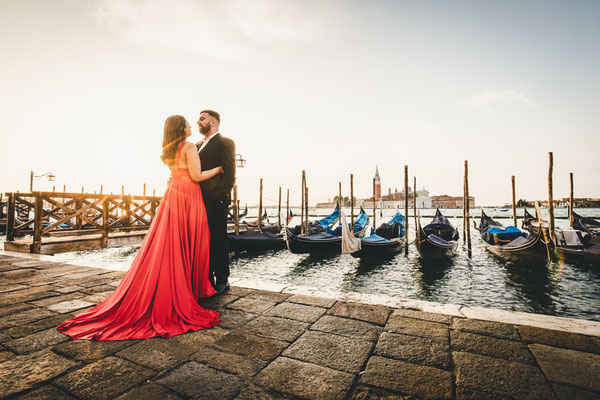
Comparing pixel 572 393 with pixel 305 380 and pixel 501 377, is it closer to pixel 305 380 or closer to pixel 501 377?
pixel 501 377

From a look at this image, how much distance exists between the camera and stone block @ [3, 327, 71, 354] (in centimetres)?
135

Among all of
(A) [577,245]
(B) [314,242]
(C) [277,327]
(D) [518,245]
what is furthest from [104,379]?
(A) [577,245]

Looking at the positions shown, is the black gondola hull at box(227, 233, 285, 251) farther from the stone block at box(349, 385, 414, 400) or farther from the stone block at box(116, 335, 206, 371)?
the stone block at box(349, 385, 414, 400)

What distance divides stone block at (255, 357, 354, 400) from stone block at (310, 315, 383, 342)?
15.6 inches

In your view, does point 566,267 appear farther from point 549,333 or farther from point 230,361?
point 230,361

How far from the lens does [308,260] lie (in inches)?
375

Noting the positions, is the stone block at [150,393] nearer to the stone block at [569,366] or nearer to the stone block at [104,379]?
the stone block at [104,379]

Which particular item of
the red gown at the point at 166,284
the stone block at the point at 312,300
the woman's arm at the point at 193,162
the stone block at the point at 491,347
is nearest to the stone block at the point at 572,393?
the stone block at the point at 491,347

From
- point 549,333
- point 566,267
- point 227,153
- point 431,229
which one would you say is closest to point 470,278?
point 566,267

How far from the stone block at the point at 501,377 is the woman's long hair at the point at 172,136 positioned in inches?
88.6

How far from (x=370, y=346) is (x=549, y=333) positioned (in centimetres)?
108

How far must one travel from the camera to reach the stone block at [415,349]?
127 cm

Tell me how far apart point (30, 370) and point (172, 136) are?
1571mm

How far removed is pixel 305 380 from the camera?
3.64 ft
